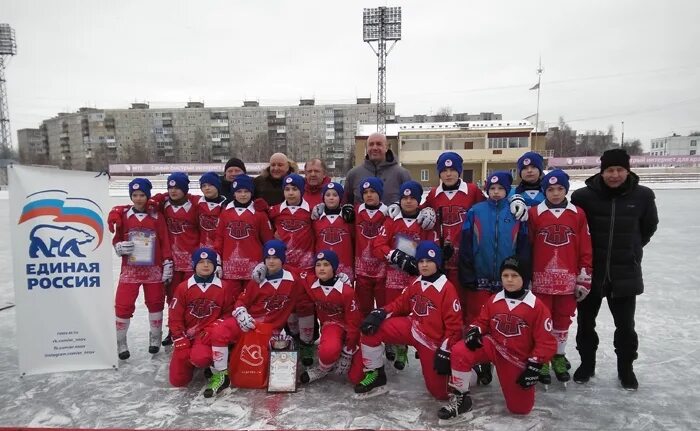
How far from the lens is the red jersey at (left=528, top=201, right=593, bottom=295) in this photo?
3.46 m

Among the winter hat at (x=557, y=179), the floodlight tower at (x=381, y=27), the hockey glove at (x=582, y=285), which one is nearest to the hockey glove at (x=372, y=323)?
the hockey glove at (x=582, y=285)

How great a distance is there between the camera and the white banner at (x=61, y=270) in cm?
366

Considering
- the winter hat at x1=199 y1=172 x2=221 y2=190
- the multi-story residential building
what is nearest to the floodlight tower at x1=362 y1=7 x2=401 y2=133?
the winter hat at x1=199 y1=172 x2=221 y2=190

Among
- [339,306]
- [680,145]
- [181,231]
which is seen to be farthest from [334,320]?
[680,145]

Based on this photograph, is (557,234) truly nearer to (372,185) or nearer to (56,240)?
(372,185)

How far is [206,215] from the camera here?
4.42m

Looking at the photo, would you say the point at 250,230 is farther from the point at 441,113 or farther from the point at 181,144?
the point at 441,113

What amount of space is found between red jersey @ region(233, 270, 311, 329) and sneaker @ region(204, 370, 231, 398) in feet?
1.76

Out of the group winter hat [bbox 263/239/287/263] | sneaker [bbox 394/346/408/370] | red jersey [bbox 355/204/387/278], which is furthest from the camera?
red jersey [bbox 355/204/387/278]

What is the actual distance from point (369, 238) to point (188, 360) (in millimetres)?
1960

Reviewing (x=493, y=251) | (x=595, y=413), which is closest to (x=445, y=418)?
(x=595, y=413)

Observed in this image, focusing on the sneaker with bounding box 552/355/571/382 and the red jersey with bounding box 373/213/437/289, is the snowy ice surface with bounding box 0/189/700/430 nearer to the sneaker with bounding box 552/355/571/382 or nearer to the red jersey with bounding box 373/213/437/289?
the sneaker with bounding box 552/355/571/382

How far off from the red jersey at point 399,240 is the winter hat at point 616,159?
1521 millimetres

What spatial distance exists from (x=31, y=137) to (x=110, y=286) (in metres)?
104
